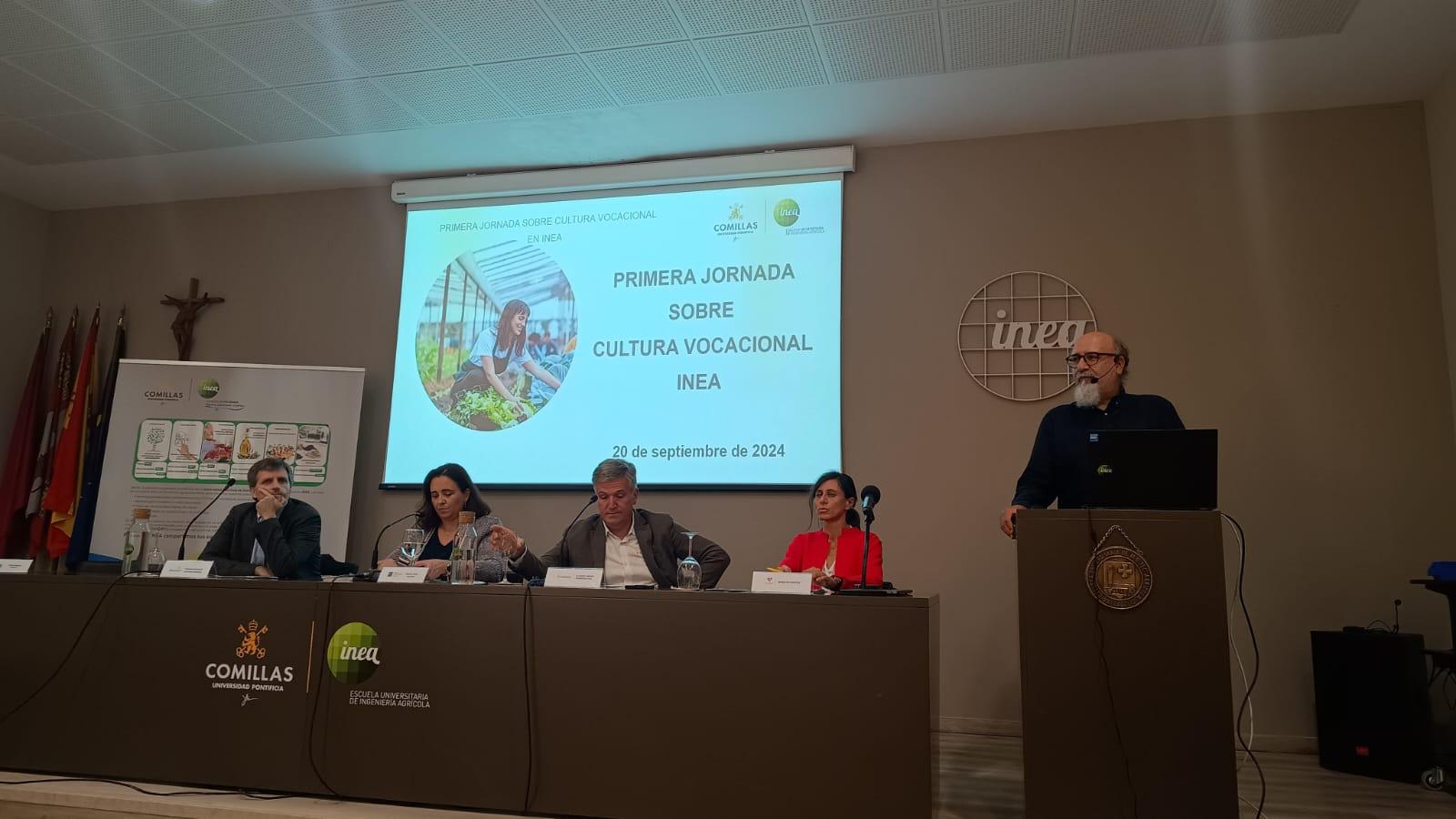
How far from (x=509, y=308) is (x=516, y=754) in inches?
121

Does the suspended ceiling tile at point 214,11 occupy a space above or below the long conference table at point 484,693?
above

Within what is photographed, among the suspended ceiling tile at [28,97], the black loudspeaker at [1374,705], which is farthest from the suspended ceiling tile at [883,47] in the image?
the suspended ceiling tile at [28,97]

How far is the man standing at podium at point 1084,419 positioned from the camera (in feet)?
10.5

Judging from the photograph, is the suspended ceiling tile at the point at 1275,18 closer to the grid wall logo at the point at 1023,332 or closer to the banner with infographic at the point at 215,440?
the grid wall logo at the point at 1023,332

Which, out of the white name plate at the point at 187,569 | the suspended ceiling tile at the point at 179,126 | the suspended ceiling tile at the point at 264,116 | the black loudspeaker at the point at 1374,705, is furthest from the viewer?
the suspended ceiling tile at the point at 179,126

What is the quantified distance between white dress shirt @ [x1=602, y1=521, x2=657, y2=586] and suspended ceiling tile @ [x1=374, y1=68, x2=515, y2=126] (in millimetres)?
2291

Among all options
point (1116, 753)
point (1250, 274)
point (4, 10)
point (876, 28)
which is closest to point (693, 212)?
point (876, 28)

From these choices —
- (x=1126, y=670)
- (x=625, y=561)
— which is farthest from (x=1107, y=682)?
(x=625, y=561)

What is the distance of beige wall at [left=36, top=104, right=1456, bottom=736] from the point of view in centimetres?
409

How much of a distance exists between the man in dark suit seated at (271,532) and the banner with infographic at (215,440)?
1547 millimetres

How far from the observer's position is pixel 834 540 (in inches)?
139

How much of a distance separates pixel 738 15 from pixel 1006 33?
1.09 m

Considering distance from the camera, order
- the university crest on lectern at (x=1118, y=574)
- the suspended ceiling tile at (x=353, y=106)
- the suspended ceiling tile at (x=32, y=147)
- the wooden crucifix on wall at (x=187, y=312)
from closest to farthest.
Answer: the university crest on lectern at (x=1118, y=574), the suspended ceiling tile at (x=353, y=106), the suspended ceiling tile at (x=32, y=147), the wooden crucifix on wall at (x=187, y=312)

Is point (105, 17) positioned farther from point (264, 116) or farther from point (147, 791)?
point (147, 791)
